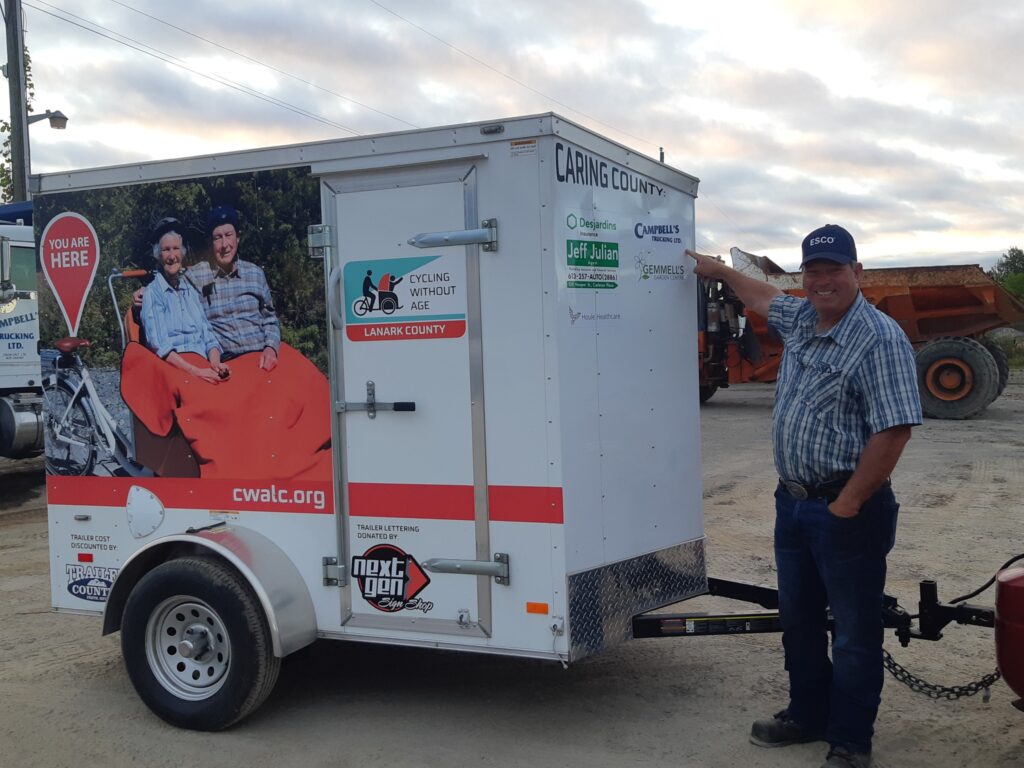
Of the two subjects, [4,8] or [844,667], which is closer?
[844,667]

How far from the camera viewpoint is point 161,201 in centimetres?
482

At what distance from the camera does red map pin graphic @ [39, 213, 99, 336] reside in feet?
16.5

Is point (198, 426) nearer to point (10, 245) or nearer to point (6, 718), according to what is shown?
point (6, 718)

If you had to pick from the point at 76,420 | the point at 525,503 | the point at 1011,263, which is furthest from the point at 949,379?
the point at 1011,263

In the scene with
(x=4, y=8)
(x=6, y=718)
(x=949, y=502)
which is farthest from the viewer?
(x=4, y=8)

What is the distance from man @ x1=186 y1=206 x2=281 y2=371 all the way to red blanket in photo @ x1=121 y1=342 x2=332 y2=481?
0.19ft

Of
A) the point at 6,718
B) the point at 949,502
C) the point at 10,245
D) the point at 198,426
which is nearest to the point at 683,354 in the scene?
the point at 198,426

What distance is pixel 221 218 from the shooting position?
469cm

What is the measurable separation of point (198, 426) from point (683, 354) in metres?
2.46

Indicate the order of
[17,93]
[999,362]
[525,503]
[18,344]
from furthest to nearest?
[999,362], [17,93], [18,344], [525,503]

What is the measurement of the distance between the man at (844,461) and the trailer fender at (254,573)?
87.3 inches

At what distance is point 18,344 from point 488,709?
8.24 meters

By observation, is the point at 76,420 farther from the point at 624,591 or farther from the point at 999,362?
the point at 999,362

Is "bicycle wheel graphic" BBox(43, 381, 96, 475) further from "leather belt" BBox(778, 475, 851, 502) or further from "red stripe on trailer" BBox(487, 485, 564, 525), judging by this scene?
"leather belt" BBox(778, 475, 851, 502)
